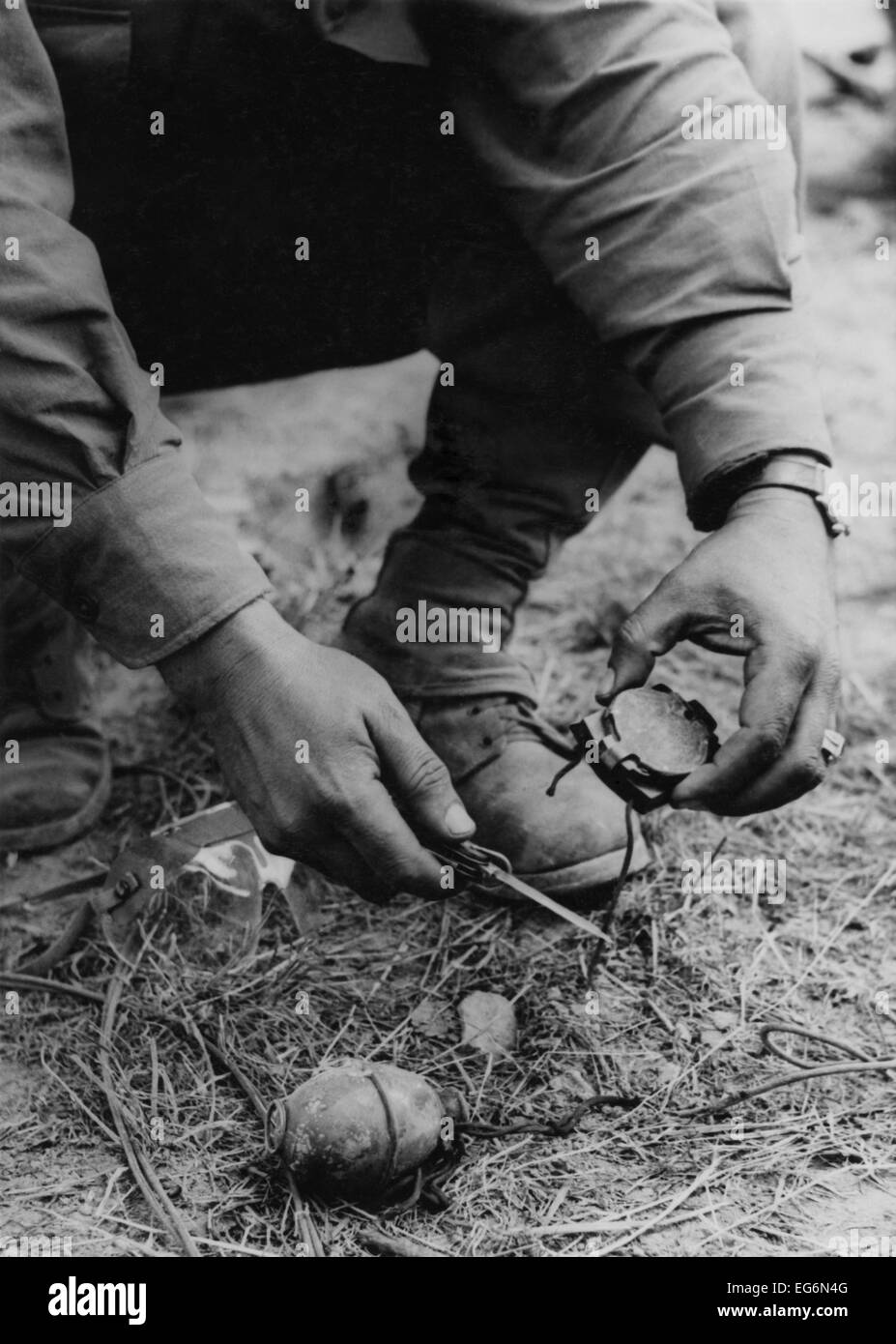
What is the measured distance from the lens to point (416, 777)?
134 cm

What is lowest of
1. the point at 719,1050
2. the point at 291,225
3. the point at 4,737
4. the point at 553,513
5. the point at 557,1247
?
the point at 557,1247

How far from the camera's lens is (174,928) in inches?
66.2

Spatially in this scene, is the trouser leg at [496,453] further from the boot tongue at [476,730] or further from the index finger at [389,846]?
the index finger at [389,846]

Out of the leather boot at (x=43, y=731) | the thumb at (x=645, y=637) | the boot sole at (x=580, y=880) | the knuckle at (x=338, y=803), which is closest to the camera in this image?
the knuckle at (x=338, y=803)

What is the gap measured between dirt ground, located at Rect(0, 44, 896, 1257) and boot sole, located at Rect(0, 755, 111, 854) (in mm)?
22

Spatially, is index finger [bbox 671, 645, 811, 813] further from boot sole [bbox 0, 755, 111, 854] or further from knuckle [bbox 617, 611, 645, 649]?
boot sole [bbox 0, 755, 111, 854]

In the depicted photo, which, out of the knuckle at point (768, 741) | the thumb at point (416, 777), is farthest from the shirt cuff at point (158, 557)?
the knuckle at point (768, 741)

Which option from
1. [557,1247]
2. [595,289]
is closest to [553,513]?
[595,289]

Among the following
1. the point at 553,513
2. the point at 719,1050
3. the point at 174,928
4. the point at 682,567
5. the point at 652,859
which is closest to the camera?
the point at 682,567

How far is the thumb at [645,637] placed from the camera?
1.38 metres

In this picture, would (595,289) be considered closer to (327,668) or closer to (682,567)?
(682,567)

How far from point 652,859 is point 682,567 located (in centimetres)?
56

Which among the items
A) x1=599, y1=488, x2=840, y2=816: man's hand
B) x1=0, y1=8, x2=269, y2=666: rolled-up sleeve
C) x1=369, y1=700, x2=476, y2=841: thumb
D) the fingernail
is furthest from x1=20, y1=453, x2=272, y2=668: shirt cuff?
x1=599, y1=488, x2=840, y2=816: man's hand

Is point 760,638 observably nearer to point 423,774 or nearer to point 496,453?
point 423,774
